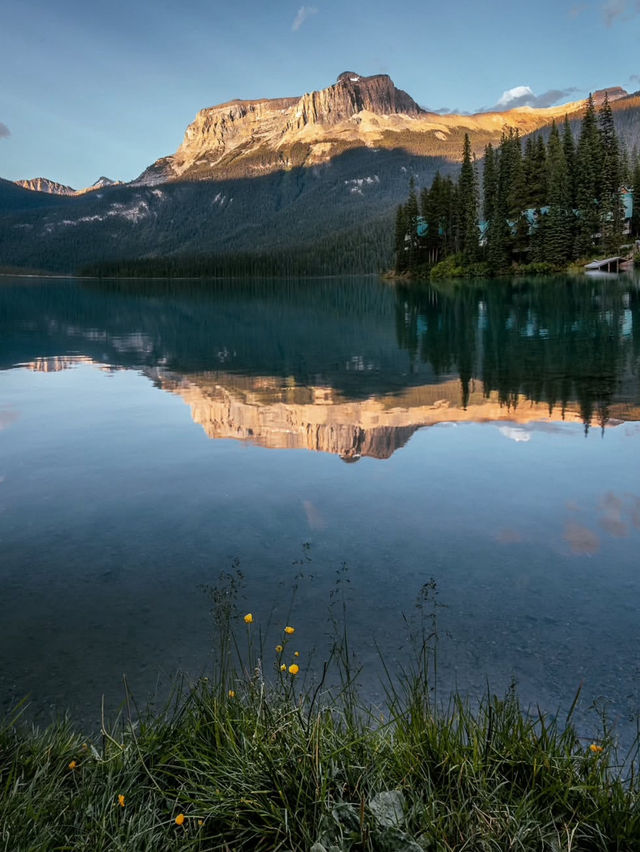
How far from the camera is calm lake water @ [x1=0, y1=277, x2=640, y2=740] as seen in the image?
534 cm

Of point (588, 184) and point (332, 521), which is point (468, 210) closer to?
point (588, 184)

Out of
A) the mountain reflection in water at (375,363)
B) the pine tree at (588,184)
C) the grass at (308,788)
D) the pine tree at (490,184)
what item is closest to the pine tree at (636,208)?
the pine tree at (588,184)

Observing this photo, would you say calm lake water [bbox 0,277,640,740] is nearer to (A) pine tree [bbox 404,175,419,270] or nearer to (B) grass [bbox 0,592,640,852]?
(B) grass [bbox 0,592,640,852]

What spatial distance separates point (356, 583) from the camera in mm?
6516

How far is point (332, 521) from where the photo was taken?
326 inches

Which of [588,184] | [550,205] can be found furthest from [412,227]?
[588,184]

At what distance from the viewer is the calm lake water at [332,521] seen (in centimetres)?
534

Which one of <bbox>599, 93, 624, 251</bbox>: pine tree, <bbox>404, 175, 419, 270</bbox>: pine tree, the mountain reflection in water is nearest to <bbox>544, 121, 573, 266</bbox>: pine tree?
<bbox>599, 93, 624, 251</bbox>: pine tree

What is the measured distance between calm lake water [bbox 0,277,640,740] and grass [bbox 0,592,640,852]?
3.53 ft

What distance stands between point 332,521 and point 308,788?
16.3 feet

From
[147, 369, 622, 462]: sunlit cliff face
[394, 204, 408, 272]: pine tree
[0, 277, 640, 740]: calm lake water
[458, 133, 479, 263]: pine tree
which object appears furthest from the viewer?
[394, 204, 408, 272]: pine tree

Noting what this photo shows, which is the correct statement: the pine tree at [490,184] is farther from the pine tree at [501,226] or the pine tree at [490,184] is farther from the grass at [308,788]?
the grass at [308,788]

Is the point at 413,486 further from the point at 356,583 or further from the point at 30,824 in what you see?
the point at 30,824

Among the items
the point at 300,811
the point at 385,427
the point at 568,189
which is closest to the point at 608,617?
the point at 300,811
